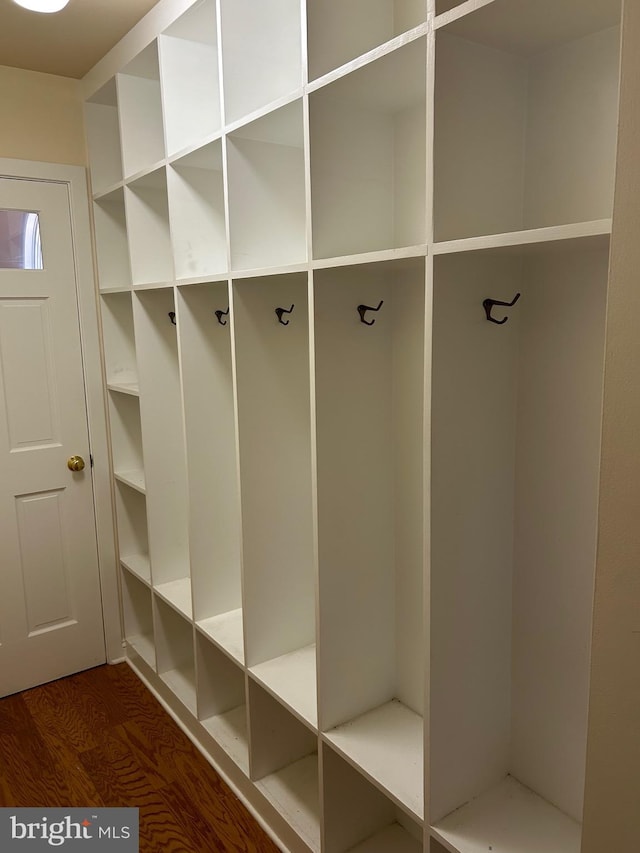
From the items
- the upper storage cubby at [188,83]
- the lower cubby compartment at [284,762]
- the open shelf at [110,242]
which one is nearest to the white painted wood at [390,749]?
the lower cubby compartment at [284,762]

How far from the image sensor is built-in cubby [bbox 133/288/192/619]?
98.5 inches

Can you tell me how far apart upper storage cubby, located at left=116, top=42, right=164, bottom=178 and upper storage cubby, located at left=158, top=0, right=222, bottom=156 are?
28 centimetres

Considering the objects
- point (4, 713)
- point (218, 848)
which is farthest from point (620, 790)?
point (4, 713)

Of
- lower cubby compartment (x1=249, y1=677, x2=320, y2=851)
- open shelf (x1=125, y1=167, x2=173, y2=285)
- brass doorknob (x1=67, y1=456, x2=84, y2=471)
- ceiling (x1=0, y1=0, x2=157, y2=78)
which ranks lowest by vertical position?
lower cubby compartment (x1=249, y1=677, x2=320, y2=851)

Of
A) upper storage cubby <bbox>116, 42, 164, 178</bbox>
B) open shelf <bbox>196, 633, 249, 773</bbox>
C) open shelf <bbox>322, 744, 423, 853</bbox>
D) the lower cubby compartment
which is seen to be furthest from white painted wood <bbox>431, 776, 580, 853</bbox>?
upper storage cubby <bbox>116, 42, 164, 178</bbox>

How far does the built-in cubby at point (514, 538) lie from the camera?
4.34ft

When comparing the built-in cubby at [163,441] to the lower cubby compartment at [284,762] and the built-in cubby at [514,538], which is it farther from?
the built-in cubby at [514,538]

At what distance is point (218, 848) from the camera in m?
1.97

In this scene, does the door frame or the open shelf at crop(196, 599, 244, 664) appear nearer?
the open shelf at crop(196, 599, 244, 664)

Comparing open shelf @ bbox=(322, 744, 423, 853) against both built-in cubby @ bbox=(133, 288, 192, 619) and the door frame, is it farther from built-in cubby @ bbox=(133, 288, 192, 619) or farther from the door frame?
the door frame

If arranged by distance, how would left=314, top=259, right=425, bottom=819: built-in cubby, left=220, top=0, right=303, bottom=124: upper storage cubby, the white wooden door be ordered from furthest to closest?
the white wooden door, left=220, top=0, right=303, bottom=124: upper storage cubby, left=314, top=259, right=425, bottom=819: built-in cubby

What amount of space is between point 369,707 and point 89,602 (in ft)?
5.46
